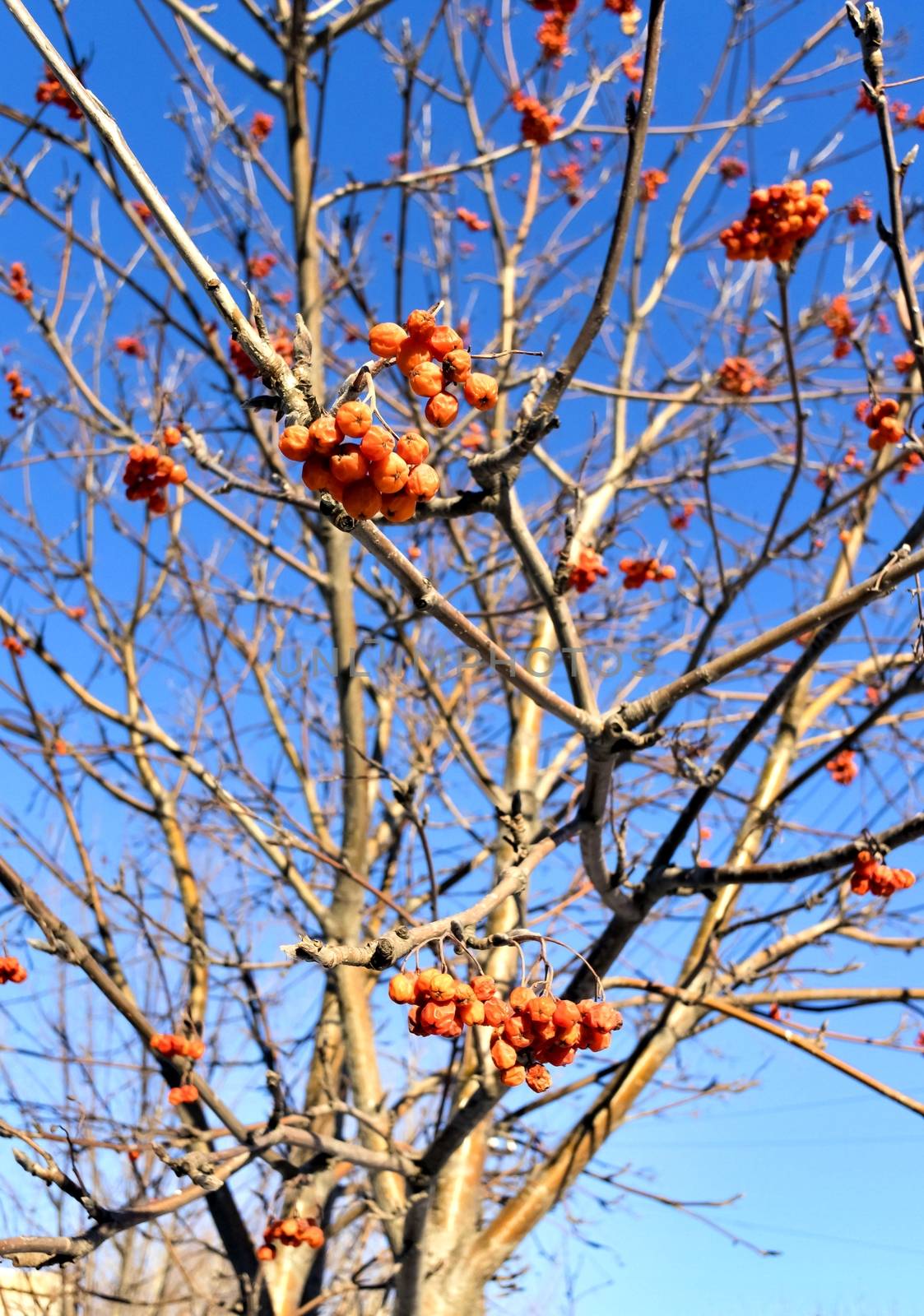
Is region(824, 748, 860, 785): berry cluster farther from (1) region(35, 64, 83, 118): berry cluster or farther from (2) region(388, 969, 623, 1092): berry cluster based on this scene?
(1) region(35, 64, 83, 118): berry cluster

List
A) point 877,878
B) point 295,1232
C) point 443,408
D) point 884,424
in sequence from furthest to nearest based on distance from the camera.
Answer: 1. point 295,1232
2. point 884,424
3. point 877,878
4. point 443,408

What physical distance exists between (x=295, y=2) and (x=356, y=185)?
2.63 ft

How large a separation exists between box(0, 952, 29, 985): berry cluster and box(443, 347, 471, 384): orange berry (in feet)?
8.58

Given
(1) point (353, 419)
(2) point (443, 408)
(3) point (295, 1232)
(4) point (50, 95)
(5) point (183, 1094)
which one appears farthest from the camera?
(4) point (50, 95)

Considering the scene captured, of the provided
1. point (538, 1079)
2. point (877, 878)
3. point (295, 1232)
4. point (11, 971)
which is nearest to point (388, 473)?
point (538, 1079)

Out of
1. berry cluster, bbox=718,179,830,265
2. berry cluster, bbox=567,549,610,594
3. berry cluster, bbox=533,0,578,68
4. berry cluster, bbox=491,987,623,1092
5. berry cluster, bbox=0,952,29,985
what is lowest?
berry cluster, bbox=491,987,623,1092

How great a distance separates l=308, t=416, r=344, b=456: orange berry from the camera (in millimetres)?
1396

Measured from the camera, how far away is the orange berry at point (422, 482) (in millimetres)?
1529

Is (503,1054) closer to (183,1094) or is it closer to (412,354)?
(412,354)

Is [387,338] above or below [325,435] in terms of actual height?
above

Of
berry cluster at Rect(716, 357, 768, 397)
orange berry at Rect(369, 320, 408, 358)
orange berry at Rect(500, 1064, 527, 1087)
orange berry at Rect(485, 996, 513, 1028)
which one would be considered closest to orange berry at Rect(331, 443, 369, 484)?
orange berry at Rect(369, 320, 408, 358)

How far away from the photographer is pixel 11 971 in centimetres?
323

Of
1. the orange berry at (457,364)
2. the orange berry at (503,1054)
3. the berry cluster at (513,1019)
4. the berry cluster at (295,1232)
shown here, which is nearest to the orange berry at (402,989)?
the berry cluster at (513,1019)

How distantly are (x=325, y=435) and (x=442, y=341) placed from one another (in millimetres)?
314
